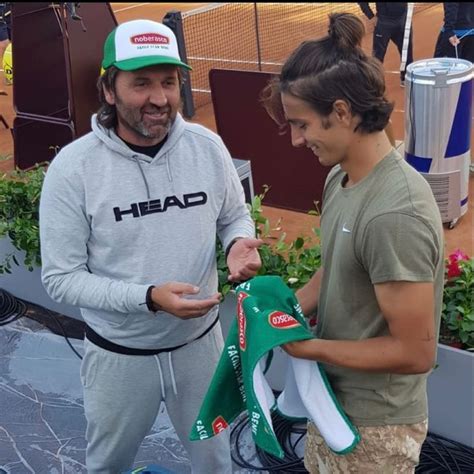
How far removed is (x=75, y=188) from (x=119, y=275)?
0.35 meters

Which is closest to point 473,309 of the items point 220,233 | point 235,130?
point 220,233

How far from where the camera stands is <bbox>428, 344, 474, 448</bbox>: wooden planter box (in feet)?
11.1

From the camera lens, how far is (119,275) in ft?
8.59

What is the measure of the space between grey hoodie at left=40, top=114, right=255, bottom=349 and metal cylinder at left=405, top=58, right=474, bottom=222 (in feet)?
10.0

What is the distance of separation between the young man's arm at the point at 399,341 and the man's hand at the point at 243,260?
64 cm

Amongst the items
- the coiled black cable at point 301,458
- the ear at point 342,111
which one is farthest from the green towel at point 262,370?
the coiled black cable at point 301,458

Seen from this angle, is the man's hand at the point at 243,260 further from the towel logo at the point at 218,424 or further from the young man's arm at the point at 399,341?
the young man's arm at the point at 399,341

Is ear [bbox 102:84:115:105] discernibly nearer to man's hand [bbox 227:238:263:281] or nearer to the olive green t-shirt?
man's hand [bbox 227:238:263:281]

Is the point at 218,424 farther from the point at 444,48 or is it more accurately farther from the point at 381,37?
the point at 381,37

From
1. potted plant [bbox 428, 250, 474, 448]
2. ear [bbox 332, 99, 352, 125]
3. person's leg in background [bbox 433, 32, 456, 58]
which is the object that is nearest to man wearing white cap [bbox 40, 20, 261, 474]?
ear [bbox 332, 99, 352, 125]

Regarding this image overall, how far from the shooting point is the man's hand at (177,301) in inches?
94.1

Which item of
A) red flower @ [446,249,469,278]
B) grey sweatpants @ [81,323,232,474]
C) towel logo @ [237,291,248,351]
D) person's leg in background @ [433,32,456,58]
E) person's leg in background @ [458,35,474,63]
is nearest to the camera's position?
towel logo @ [237,291,248,351]

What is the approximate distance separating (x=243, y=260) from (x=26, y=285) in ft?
9.89

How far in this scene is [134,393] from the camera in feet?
8.91
